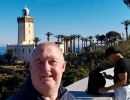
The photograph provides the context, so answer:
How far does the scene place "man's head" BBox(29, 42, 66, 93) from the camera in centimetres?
196

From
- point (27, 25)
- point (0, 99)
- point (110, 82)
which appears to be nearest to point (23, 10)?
point (27, 25)

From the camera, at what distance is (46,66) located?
6.51 feet

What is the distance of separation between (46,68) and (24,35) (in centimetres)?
9008

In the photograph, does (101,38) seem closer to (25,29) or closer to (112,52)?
(25,29)

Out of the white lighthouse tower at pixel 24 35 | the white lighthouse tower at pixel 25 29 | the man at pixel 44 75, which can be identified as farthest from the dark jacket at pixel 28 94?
Result: the white lighthouse tower at pixel 25 29

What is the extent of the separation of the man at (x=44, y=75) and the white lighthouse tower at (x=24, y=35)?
276 ft

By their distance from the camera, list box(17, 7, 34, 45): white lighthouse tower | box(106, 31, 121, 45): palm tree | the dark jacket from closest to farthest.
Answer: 1. the dark jacket
2. box(106, 31, 121, 45): palm tree
3. box(17, 7, 34, 45): white lighthouse tower

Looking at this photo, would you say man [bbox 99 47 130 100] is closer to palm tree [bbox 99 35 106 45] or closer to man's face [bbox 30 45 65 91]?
man's face [bbox 30 45 65 91]

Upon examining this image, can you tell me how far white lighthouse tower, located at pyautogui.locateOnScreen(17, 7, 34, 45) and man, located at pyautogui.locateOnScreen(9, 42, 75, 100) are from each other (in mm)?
88589

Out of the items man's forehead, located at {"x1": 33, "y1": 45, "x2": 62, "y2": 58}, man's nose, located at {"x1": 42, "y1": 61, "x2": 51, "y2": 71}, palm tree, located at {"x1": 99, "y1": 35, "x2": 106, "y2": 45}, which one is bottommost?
man's nose, located at {"x1": 42, "y1": 61, "x2": 51, "y2": 71}

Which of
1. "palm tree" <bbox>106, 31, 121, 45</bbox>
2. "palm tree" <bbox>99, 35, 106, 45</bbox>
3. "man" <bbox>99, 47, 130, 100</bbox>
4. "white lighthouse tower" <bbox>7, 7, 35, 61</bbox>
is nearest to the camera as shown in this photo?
"man" <bbox>99, 47, 130, 100</bbox>

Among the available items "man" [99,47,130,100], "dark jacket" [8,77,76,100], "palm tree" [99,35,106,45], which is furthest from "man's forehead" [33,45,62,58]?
"palm tree" [99,35,106,45]

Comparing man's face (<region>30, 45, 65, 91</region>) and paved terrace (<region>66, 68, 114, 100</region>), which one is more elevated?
man's face (<region>30, 45, 65, 91</region>)

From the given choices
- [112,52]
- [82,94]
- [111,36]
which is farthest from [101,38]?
[112,52]
